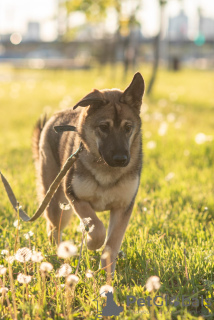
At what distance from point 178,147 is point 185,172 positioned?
167 cm

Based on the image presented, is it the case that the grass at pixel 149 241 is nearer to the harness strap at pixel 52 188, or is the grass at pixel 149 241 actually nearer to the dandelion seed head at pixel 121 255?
the dandelion seed head at pixel 121 255

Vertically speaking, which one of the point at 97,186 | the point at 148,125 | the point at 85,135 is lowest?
the point at 148,125

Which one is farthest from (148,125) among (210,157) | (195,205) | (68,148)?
(68,148)

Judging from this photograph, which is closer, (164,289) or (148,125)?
(164,289)

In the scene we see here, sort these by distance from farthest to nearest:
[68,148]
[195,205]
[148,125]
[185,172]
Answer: [148,125]
[185,172]
[195,205]
[68,148]

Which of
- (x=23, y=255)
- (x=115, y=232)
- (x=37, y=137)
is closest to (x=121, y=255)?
(x=115, y=232)

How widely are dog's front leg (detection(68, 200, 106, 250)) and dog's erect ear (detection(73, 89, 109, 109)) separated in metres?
0.81

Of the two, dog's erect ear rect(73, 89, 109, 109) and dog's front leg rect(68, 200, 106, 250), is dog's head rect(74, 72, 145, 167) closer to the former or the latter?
dog's erect ear rect(73, 89, 109, 109)

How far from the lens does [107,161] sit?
11.7 ft

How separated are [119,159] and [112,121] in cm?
40

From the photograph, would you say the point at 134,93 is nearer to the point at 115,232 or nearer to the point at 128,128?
the point at 128,128

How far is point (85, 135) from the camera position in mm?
3918

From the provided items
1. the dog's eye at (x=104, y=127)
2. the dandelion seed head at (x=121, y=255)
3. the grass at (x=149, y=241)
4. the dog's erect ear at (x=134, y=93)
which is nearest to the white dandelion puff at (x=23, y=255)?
the grass at (x=149, y=241)

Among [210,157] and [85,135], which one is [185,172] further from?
[85,135]
